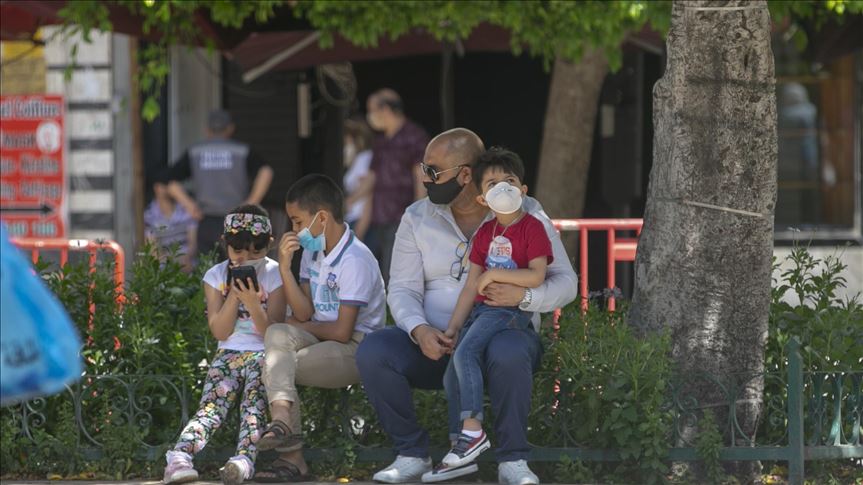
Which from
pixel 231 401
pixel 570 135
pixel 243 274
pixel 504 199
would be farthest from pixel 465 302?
pixel 570 135

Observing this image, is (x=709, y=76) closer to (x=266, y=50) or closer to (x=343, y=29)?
(x=343, y=29)

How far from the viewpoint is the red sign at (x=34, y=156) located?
12594 mm

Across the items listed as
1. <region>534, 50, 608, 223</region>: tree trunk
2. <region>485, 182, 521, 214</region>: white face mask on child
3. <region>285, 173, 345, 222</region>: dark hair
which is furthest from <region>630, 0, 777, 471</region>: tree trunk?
<region>534, 50, 608, 223</region>: tree trunk

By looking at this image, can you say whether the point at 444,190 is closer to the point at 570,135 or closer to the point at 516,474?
the point at 516,474

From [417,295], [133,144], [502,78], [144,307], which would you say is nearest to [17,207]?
[133,144]

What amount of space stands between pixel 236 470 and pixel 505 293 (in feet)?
4.27

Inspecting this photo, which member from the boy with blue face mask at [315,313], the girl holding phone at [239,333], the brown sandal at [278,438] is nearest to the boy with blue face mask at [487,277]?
the boy with blue face mask at [315,313]

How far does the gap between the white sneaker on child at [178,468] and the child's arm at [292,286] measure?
80cm

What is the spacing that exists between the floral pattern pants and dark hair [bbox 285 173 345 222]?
68cm

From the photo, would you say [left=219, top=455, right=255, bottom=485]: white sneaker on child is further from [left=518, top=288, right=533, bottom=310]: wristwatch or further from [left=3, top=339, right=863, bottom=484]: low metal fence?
[left=518, top=288, right=533, bottom=310]: wristwatch

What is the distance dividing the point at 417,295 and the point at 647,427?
3.75ft

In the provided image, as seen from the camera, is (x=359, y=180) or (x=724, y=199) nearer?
(x=724, y=199)

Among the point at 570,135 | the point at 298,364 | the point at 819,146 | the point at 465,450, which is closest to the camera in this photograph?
the point at 465,450

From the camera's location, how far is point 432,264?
638cm
